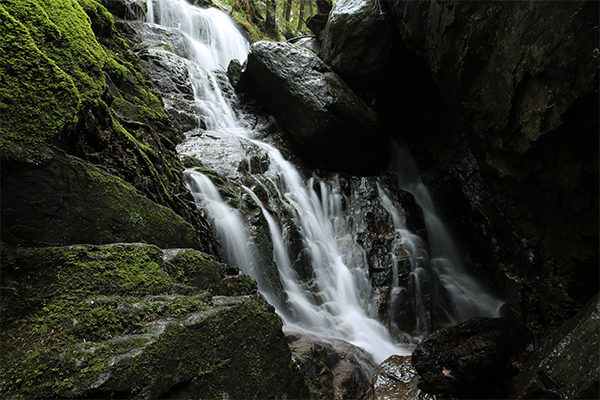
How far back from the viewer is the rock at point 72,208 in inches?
75.8

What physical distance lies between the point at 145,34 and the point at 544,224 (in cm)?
1420

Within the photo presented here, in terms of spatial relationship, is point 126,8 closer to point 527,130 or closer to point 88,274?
point 88,274

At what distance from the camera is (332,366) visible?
417cm

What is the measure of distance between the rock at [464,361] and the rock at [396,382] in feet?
0.72

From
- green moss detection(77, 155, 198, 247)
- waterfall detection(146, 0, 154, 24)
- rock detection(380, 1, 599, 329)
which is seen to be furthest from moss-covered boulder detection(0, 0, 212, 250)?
waterfall detection(146, 0, 154, 24)

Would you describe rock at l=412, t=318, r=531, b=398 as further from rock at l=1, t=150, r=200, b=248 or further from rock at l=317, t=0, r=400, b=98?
rock at l=317, t=0, r=400, b=98

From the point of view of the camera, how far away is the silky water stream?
5.46m

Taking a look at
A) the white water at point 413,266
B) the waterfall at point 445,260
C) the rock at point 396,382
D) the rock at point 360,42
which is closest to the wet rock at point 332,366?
the rock at point 396,382

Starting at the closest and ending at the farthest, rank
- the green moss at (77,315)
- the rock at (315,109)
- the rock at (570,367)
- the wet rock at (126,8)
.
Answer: the green moss at (77,315) → the rock at (570,367) → the rock at (315,109) → the wet rock at (126,8)

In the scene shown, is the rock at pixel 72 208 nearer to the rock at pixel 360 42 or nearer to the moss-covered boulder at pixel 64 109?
the moss-covered boulder at pixel 64 109

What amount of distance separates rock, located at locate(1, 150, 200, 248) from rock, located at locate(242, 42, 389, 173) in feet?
23.8

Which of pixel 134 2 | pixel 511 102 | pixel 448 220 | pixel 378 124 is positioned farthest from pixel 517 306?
pixel 134 2

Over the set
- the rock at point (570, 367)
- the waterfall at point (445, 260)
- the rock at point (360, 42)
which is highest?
the rock at point (360, 42)

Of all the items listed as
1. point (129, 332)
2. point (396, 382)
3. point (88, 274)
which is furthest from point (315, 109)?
point (129, 332)
